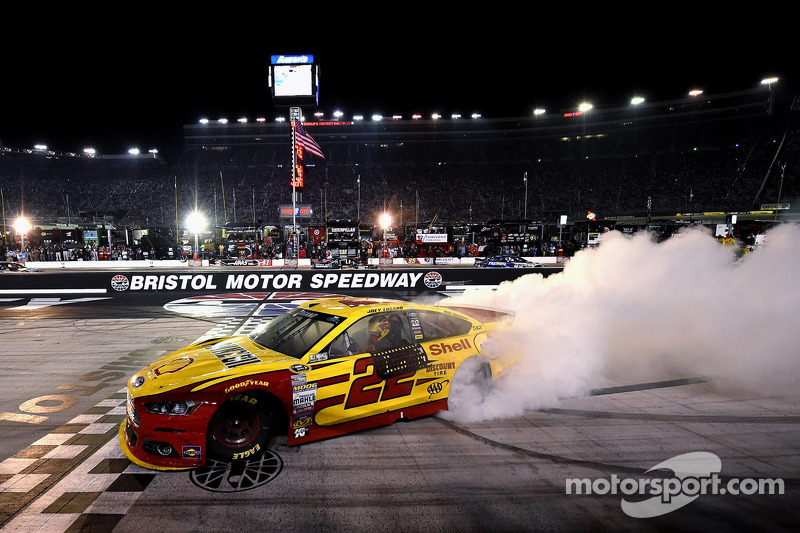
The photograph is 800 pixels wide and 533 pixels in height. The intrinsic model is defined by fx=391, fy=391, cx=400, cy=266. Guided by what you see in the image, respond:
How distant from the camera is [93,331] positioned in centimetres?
848

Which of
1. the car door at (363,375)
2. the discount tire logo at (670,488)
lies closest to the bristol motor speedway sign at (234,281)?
the car door at (363,375)

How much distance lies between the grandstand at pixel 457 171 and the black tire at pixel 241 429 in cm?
3238

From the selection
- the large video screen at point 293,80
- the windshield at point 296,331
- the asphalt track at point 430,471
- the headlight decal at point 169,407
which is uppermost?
the large video screen at point 293,80

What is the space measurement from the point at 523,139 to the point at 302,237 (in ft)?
111

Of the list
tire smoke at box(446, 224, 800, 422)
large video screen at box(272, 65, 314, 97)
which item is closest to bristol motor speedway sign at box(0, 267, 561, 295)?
tire smoke at box(446, 224, 800, 422)

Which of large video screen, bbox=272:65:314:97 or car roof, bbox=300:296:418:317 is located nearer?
car roof, bbox=300:296:418:317

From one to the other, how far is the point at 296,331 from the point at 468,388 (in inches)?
79.2

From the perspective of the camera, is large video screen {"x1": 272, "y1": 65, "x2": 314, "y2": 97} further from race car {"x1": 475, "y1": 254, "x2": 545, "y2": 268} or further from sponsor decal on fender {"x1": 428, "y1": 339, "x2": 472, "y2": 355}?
sponsor decal on fender {"x1": 428, "y1": 339, "x2": 472, "y2": 355}

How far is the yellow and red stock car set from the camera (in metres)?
3.16

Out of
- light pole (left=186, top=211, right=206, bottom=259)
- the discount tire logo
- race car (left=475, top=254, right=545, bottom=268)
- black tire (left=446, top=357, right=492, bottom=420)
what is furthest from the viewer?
light pole (left=186, top=211, right=206, bottom=259)

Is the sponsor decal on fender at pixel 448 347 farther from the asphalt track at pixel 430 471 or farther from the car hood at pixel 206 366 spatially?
the car hood at pixel 206 366

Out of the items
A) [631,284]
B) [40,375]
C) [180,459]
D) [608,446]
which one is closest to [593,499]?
[608,446]

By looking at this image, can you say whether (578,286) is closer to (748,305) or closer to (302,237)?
(748,305)

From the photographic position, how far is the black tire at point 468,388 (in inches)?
170
